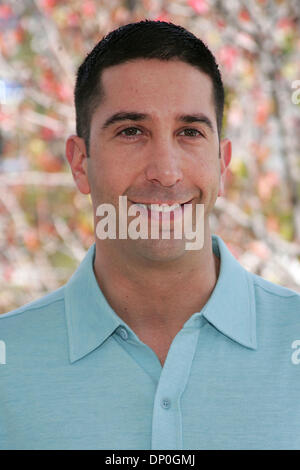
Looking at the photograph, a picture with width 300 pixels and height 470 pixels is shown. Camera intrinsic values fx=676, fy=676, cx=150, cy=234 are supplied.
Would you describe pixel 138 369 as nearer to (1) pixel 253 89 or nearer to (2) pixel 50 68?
(1) pixel 253 89

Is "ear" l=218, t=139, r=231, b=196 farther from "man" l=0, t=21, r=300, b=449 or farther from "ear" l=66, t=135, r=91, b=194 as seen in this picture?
"ear" l=66, t=135, r=91, b=194

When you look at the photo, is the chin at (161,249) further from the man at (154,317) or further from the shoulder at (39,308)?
the shoulder at (39,308)

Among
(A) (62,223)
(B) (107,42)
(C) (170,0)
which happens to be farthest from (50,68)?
(B) (107,42)

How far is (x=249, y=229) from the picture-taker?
3.43 metres

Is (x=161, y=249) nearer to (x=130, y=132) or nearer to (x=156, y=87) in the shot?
(x=130, y=132)

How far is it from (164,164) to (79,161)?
414 mm

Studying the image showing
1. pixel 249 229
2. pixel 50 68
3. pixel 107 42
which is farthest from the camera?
pixel 50 68

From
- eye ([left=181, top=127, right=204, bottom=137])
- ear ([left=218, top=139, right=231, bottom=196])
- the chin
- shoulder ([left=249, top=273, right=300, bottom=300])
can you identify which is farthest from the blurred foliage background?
the chin

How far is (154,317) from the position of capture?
1836 millimetres

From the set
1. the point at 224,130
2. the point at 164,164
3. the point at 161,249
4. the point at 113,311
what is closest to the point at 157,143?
the point at 164,164

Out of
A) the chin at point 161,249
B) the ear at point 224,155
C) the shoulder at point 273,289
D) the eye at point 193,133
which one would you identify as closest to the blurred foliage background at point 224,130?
the ear at point 224,155

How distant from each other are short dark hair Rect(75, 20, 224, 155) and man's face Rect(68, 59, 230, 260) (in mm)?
29

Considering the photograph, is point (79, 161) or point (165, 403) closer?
point (165, 403)

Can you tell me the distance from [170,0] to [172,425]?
9.20 feet
